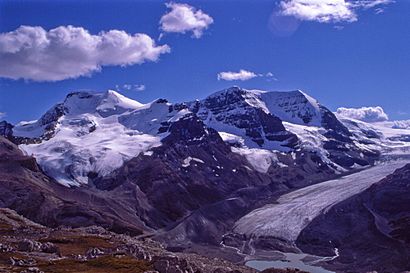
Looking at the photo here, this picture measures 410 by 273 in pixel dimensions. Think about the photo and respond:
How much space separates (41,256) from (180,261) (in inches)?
940

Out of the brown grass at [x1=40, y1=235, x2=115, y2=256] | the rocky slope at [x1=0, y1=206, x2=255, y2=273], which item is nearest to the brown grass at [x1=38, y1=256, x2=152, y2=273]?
the rocky slope at [x1=0, y1=206, x2=255, y2=273]

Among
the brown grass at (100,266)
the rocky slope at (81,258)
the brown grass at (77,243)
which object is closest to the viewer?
the brown grass at (100,266)

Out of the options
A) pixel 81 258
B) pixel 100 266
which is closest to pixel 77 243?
pixel 81 258

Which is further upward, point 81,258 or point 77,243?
point 77,243

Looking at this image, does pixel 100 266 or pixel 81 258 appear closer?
pixel 100 266

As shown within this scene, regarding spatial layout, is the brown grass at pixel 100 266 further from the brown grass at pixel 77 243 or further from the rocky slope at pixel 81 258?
the brown grass at pixel 77 243

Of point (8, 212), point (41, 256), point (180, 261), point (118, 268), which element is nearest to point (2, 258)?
point (41, 256)

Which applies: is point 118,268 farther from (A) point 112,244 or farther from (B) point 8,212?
(B) point 8,212

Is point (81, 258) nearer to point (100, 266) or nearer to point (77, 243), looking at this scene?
point (100, 266)

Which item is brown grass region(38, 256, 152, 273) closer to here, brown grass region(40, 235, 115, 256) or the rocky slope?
the rocky slope

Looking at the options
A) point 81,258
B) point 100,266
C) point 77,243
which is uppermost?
point 77,243

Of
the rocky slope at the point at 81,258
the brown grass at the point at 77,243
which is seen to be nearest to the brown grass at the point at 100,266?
the rocky slope at the point at 81,258

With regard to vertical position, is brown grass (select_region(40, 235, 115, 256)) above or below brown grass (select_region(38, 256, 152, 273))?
above

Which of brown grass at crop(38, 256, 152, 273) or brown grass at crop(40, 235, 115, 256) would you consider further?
brown grass at crop(40, 235, 115, 256)
